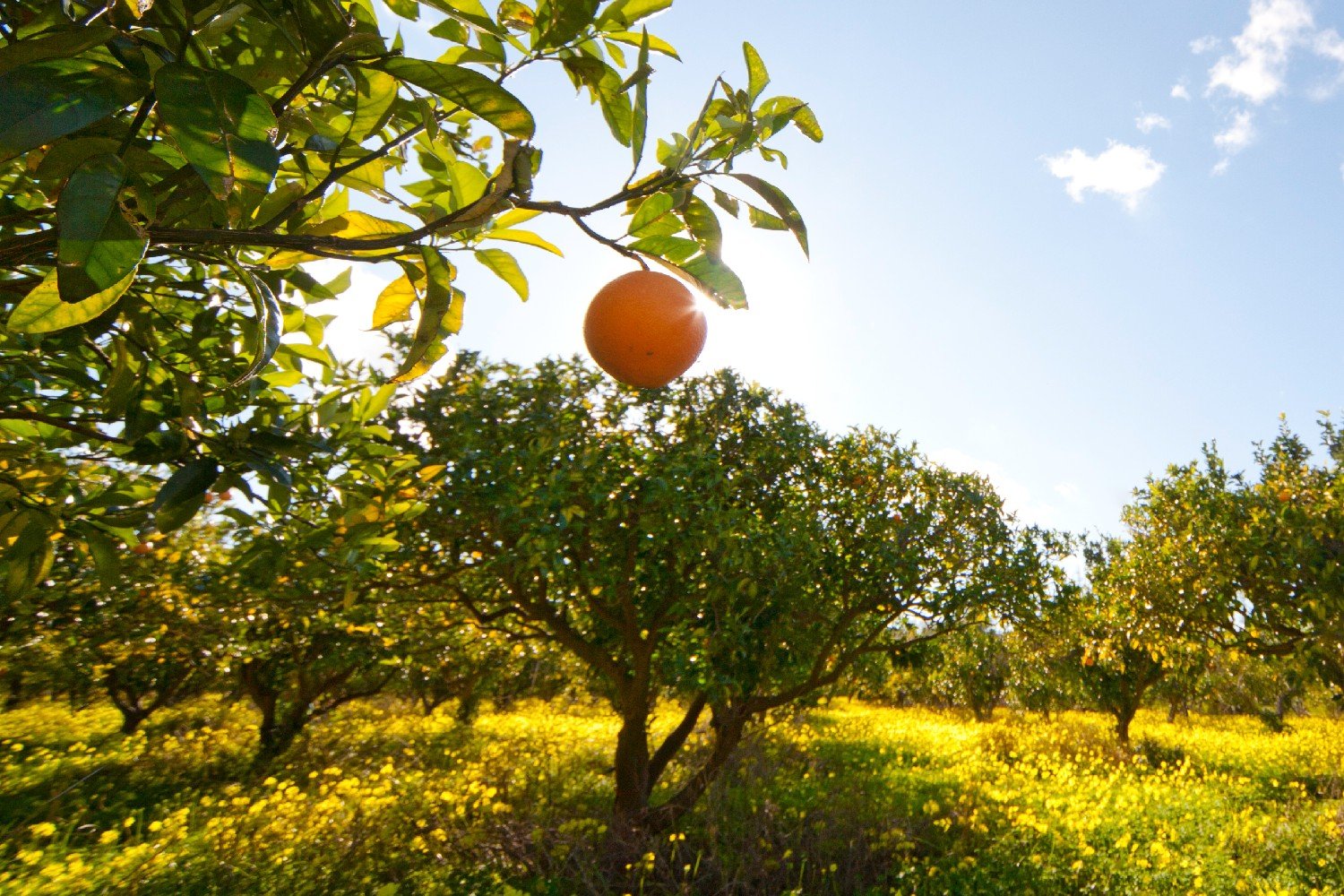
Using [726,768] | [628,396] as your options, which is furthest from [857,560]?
[726,768]

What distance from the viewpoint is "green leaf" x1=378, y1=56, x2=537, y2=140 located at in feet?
2.19

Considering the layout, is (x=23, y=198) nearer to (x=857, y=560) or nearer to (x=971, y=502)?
(x=857, y=560)

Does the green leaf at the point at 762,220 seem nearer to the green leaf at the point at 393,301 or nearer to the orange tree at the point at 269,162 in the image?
the orange tree at the point at 269,162

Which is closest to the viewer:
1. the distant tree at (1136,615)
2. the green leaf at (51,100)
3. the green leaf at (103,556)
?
the green leaf at (51,100)

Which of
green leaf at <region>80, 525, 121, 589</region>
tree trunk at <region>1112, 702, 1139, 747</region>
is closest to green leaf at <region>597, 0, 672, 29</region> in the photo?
green leaf at <region>80, 525, 121, 589</region>

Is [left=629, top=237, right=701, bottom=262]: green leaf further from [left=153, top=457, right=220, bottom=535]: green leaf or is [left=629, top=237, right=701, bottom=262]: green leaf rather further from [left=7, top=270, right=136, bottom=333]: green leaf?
[left=153, top=457, right=220, bottom=535]: green leaf

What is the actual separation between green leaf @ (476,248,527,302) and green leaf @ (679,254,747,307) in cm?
25

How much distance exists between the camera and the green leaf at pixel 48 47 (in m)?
0.48

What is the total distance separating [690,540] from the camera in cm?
541

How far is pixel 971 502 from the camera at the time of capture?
731 cm

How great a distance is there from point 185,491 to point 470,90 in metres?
0.76

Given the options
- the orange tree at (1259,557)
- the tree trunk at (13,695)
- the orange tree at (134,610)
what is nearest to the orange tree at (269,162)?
the orange tree at (134,610)

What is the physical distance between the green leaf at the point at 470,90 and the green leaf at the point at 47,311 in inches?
13.3

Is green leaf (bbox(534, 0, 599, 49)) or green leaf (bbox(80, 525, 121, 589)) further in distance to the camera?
green leaf (bbox(80, 525, 121, 589))
